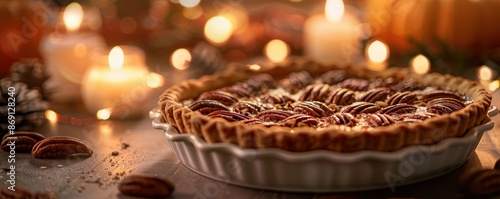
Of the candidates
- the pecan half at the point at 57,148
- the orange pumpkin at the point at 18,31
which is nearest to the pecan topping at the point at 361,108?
the pecan half at the point at 57,148

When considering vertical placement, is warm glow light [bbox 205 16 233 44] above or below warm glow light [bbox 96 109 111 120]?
above

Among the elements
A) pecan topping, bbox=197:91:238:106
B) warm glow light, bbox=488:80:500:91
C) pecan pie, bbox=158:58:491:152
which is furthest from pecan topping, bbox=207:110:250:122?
warm glow light, bbox=488:80:500:91

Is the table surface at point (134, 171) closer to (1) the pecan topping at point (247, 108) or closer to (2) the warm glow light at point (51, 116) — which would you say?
(2) the warm glow light at point (51, 116)

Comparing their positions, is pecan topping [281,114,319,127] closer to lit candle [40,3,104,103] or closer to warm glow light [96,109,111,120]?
warm glow light [96,109,111,120]

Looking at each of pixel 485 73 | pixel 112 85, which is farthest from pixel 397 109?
pixel 112 85

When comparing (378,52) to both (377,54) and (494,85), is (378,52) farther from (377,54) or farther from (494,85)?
(494,85)

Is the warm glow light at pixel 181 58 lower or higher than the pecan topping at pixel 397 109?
higher

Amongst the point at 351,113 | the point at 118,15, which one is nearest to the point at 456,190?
the point at 351,113
